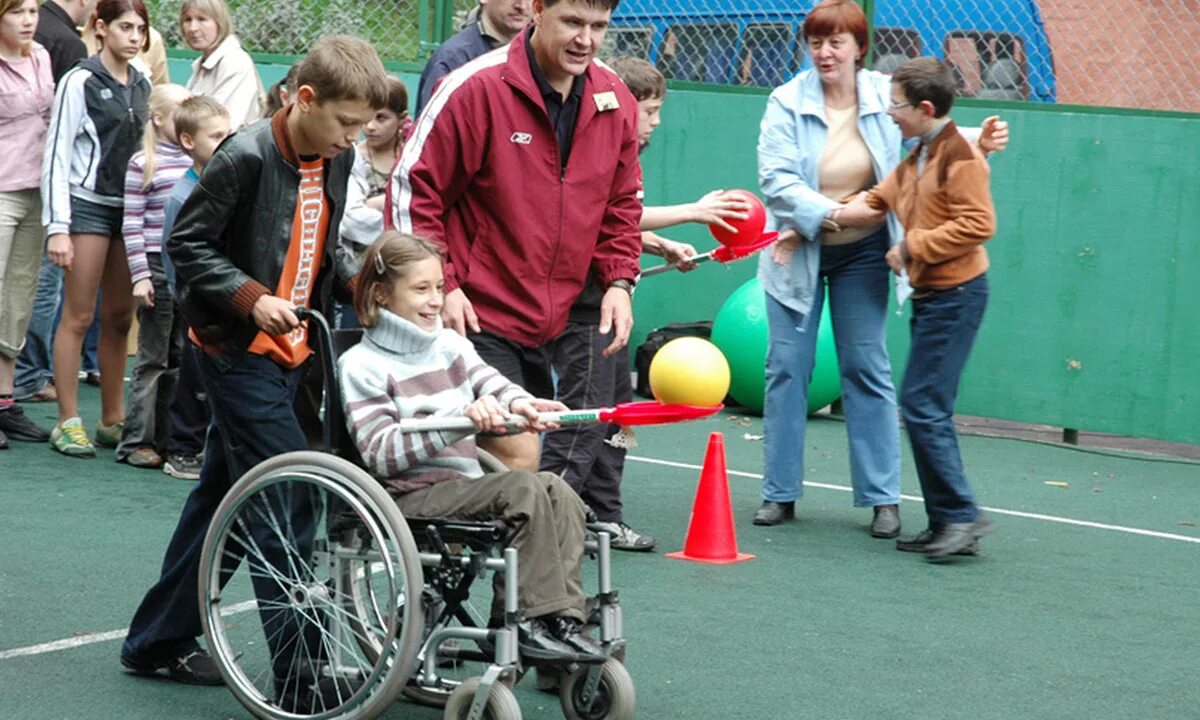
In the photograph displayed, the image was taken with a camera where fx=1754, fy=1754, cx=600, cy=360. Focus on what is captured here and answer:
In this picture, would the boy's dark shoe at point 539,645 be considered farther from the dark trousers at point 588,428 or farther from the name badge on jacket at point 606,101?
the name badge on jacket at point 606,101

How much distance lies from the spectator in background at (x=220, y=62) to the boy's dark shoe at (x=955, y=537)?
13.6ft

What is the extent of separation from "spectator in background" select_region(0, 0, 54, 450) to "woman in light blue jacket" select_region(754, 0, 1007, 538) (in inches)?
140

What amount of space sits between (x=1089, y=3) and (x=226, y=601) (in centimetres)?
765

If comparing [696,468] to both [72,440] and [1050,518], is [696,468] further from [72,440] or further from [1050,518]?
[72,440]

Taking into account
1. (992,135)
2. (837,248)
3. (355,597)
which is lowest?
(355,597)

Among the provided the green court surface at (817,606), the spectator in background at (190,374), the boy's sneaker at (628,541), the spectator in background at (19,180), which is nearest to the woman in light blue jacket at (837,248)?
the green court surface at (817,606)

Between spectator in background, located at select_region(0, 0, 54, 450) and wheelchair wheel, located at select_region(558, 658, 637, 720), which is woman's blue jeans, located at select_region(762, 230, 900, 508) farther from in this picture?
spectator in background, located at select_region(0, 0, 54, 450)

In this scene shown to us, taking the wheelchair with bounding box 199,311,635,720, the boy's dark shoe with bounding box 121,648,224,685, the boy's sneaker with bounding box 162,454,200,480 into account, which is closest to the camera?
the wheelchair with bounding box 199,311,635,720

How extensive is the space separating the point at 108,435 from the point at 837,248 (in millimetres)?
3722

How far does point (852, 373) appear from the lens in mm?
7223

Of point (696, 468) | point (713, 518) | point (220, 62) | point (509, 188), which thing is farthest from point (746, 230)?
point (220, 62)

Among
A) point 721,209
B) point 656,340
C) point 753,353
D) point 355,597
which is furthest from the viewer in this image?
point 656,340

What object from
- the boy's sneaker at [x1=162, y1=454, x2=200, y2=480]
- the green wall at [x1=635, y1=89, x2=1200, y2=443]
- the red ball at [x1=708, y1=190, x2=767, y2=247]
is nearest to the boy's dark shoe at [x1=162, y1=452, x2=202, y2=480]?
the boy's sneaker at [x1=162, y1=454, x2=200, y2=480]

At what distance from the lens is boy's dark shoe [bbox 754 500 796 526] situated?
729 centimetres
